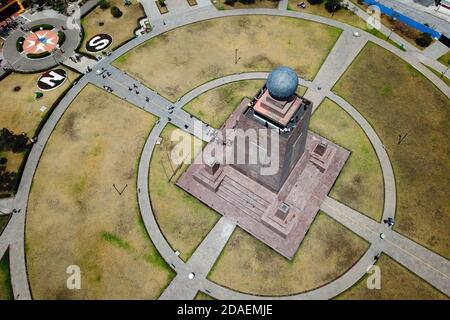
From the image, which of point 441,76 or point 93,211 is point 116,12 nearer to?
point 93,211

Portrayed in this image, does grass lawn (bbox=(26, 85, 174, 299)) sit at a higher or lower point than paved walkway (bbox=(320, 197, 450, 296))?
lower

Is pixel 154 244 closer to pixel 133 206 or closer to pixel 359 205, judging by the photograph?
pixel 133 206

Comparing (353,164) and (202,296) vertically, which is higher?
(353,164)

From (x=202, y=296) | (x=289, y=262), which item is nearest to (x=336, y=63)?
(x=289, y=262)

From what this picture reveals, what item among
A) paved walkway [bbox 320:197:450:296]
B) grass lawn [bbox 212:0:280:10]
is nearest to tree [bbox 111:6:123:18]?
grass lawn [bbox 212:0:280:10]

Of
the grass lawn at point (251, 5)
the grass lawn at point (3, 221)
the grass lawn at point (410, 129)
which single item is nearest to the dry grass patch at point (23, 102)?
the grass lawn at point (3, 221)

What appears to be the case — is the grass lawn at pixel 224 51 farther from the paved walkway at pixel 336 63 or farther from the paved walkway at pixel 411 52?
the paved walkway at pixel 411 52

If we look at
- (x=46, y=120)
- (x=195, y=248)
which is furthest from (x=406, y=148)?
(x=46, y=120)

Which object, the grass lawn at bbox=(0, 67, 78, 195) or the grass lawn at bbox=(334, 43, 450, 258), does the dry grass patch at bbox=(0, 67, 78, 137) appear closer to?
the grass lawn at bbox=(0, 67, 78, 195)
